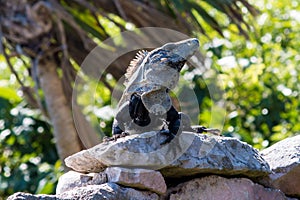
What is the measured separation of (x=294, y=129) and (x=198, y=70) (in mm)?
885

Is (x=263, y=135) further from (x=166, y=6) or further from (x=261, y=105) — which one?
(x=166, y=6)

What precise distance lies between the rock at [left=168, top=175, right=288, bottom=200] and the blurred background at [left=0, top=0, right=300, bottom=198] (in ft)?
6.43

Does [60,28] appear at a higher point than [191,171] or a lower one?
higher

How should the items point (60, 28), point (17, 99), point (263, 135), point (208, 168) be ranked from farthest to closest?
point (17, 99) < point (263, 135) < point (60, 28) < point (208, 168)

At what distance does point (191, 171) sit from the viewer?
3062mm

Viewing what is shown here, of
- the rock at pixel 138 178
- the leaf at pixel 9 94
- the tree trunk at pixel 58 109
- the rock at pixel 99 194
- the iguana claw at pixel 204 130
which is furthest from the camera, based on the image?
the leaf at pixel 9 94

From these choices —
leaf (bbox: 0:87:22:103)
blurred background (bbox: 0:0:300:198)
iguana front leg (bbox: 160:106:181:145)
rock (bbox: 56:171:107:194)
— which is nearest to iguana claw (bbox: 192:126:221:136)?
iguana front leg (bbox: 160:106:181:145)

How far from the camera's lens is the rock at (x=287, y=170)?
3283mm

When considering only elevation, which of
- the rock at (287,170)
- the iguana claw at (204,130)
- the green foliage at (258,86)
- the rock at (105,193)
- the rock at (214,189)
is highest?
the rock at (105,193)

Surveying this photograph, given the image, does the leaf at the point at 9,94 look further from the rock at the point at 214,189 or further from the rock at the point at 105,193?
the rock at the point at 105,193

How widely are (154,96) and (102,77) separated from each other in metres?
3.02

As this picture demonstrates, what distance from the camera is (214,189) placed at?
10.2 feet

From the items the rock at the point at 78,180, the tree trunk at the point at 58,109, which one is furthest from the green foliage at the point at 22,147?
the rock at the point at 78,180

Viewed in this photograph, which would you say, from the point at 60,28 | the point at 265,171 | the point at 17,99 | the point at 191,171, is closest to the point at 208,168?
the point at 191,171
